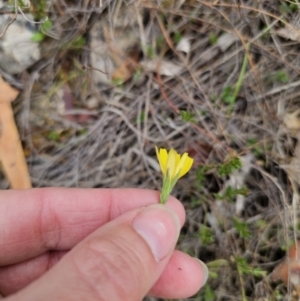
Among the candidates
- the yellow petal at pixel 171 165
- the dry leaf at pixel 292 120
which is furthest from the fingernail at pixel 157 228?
the dry leaf at pixel 292 120

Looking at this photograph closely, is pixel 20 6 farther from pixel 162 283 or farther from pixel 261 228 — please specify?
pixel 261 228

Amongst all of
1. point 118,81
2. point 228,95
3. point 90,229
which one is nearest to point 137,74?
point 118,81

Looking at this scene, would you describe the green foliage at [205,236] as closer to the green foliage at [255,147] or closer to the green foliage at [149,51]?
the green foliage at [255,147]

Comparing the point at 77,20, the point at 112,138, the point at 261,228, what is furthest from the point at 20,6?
the point at 261,228

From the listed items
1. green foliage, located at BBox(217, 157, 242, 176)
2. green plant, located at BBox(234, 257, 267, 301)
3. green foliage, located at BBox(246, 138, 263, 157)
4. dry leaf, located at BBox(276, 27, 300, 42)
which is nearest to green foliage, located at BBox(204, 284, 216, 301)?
green plant, located at BBox(234, 257, 267, 301)

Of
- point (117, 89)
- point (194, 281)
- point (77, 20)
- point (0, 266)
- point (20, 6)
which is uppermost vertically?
point (20, 6)
